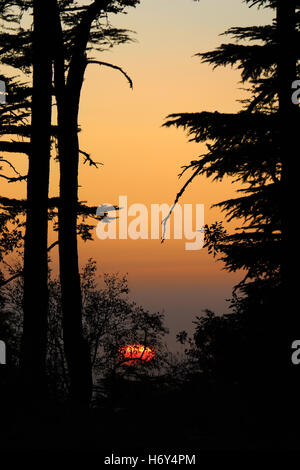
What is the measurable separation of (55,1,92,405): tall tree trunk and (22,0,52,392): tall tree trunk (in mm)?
1809

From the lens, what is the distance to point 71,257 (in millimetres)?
13836

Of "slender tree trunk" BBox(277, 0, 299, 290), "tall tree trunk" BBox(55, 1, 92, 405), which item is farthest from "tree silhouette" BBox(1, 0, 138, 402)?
"slender tree trunk" BBox(277, 0, 299, 290)

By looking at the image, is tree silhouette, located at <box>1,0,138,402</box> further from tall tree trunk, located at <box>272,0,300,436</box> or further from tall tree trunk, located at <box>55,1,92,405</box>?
tall tree trunk, located at <box>272,0,300,436</box>

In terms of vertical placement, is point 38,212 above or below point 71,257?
above

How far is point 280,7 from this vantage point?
39.9 feet

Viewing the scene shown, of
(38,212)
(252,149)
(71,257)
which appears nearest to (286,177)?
(252,149)

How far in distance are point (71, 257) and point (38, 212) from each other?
2463 mm

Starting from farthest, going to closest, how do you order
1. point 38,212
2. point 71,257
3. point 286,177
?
point 71,257 → point 286,177 → point 38,212

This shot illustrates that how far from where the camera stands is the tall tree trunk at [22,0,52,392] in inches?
444

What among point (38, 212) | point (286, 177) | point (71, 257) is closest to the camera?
point (38, 212)

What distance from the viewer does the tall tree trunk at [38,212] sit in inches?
444

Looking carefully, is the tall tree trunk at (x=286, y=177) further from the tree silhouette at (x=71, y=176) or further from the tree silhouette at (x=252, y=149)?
the tree silhouette at (x=71, y=176)

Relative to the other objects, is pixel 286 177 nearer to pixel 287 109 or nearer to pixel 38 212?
pixel 287 109
